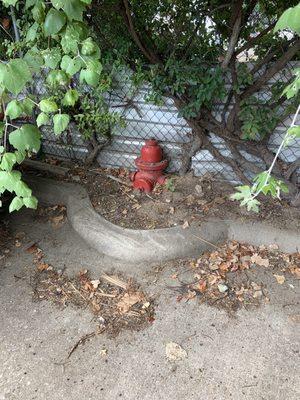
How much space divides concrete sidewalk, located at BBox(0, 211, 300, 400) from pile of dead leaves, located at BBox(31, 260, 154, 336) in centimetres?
7

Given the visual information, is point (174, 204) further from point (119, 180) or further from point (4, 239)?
point (4, 239)

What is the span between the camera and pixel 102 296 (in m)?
3.07

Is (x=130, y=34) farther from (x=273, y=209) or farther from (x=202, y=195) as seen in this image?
(x=273, y=209)

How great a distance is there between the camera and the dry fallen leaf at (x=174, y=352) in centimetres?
256

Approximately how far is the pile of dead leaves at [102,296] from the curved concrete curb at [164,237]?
305mm

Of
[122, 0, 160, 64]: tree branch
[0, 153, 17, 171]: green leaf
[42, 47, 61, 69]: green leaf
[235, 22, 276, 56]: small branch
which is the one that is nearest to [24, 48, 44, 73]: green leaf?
[42, 47, 61, 69]: green leaf

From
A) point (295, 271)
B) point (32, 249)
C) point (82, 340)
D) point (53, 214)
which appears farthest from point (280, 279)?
point (53, 214)

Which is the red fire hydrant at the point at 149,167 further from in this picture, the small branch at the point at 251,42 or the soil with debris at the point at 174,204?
the small branch at the point at 251,42

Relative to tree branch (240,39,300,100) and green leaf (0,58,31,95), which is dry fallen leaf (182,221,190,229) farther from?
green leaf (0,58,31,95)

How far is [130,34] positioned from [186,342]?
9.36 feet

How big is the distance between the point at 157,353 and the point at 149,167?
2.05m

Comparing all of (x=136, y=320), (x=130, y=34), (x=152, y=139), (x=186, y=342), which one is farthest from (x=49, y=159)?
(x=186, y=342)

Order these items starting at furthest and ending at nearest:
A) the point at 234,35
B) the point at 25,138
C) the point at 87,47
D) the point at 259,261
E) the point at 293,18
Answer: the point at 259,261 → the point at 234,35 → the point at 25,138 → the point at 87,47 → the point at 293,18

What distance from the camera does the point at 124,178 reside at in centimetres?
441
